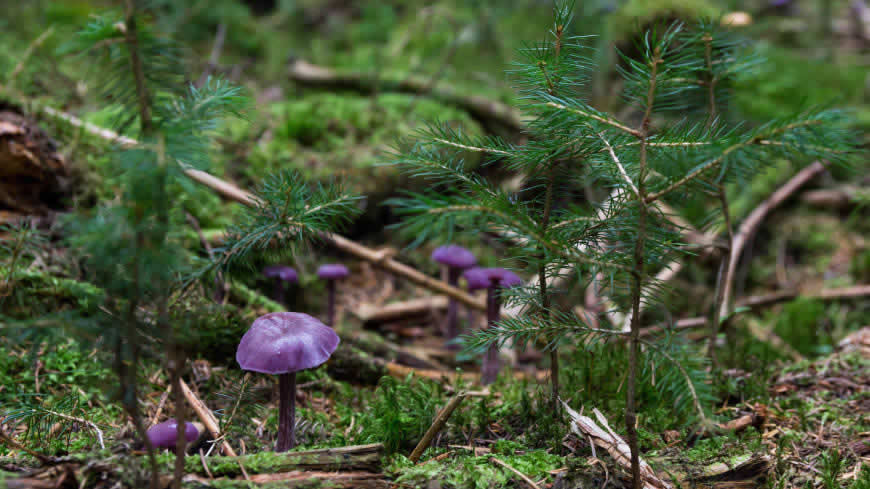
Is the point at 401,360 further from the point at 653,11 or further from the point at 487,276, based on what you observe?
the point at 653,11

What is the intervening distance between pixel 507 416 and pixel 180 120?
1801mm

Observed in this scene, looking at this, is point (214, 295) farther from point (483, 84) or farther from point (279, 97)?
point (483, 84)

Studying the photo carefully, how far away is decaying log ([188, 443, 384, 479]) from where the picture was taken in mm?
1732

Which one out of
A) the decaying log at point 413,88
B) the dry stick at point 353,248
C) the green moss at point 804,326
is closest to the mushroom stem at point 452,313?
the dry stick at point 353,248

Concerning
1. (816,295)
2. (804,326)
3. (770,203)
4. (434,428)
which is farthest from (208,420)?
(770,203)

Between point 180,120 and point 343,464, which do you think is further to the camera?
point 343,464

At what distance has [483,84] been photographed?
6.94 metres

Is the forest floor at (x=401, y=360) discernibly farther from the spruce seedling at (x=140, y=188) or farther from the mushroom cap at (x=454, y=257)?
the mushroom cap at (x=454, y=257)

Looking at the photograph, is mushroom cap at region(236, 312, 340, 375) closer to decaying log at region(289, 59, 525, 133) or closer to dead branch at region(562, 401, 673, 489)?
dead branch at region(562, 401, 673, 489)

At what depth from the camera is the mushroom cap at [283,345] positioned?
5.93 ft

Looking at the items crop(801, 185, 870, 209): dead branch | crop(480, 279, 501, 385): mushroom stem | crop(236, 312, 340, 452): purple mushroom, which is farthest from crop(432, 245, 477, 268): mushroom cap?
crop(801, 185, 870, 209): dead branch

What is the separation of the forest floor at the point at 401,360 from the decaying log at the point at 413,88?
3.7 inches

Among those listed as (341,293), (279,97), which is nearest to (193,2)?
(279,97)

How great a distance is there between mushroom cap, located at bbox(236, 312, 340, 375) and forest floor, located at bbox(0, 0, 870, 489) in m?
0.28
